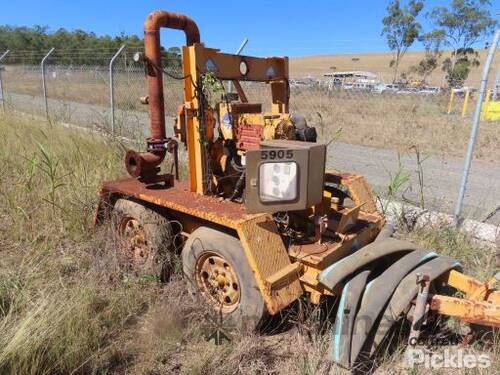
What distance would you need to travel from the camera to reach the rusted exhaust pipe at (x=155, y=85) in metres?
3.35

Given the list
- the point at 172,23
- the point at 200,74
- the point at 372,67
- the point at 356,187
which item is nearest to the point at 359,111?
the point at 356,187

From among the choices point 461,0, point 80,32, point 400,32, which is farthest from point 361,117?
point 400,32

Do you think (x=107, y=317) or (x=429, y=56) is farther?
(x=429, y=56)

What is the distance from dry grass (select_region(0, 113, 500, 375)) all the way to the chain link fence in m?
1.80

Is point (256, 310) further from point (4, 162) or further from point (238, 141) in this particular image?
point (4, 162)

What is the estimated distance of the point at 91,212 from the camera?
434 cm

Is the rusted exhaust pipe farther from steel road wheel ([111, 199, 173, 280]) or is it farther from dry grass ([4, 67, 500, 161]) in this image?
dry grass ([4, 67, 500, 161])

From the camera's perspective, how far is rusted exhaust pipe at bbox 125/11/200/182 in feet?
11.0

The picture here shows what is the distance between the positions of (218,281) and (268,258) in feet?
1.81

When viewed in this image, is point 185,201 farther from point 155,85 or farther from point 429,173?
point 429,173

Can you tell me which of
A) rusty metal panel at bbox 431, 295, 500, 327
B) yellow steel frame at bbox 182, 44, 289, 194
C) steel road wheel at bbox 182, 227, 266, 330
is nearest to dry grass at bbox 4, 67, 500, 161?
yellow steel frame at bbox 182, 44, 289, 194

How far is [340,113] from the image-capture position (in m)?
15.6

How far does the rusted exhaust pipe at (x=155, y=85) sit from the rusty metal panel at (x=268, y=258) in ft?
4.44
